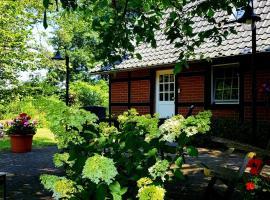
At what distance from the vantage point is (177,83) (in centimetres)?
1275

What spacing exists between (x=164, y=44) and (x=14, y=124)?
5.94 metres

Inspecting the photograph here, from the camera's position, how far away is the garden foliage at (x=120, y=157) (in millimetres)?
2229

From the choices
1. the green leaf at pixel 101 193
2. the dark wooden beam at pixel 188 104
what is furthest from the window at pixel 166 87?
the green leaf at pixel 101 193

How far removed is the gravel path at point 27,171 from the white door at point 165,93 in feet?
14.6

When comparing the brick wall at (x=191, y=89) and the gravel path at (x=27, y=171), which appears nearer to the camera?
the gravel path at (x=27, y=171)

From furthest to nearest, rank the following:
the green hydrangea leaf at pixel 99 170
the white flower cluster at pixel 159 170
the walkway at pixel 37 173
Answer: the walkway at pixel 37 173, the white flower cluster at pixel 159 170, the green hydrangea leaf at pixel 99 170

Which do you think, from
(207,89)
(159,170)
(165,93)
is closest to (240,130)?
(207,89)

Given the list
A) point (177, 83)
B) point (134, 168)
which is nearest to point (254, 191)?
point (134, 168)

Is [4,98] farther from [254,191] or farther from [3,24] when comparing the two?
[254,191]

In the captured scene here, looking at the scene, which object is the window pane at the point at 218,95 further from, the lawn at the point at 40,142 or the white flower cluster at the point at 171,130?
the white flower cluster at the point at 171,130

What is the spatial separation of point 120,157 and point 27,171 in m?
4.85

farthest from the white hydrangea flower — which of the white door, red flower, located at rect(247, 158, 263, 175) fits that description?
the white door

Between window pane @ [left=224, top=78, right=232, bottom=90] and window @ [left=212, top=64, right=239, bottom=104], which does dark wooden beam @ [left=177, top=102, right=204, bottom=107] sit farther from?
window pane @ [left=224, top=78, right=232, bottom=90]

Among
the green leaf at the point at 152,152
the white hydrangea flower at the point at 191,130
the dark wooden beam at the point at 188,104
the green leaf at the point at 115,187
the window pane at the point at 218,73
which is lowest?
the green leaf at the point at 115,187
